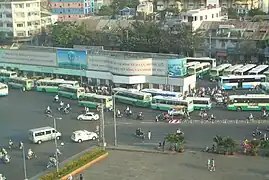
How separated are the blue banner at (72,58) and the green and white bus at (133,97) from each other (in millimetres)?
6678

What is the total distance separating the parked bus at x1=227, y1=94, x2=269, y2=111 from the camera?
3344 cm

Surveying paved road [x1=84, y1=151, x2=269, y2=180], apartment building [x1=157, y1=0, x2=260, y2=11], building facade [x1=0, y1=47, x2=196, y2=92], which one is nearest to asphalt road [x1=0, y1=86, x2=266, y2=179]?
paved road [x1=84, y1=151, x2=269, y2=180]

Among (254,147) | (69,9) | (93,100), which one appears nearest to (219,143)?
(254,147)

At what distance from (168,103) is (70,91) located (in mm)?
9093

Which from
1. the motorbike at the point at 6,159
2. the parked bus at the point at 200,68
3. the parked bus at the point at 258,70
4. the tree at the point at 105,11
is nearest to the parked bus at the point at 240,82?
the parked bus at the point at 258,70

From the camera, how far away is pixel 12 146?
90.6 ft

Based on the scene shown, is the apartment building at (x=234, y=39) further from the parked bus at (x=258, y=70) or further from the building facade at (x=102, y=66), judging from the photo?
the building facade at (x=102, y=66)

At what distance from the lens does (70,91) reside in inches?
1544

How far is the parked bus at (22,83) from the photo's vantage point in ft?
142

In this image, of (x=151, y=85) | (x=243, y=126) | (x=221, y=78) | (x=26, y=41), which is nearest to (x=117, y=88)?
(x=151, y=85)

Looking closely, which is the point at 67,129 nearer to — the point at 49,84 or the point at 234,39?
the point at 49,84

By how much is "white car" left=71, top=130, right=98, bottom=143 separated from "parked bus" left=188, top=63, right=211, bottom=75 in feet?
57.2

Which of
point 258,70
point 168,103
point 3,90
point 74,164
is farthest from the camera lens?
point 258,70

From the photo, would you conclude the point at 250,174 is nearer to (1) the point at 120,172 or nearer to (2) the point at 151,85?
(1) the point at 120,172
